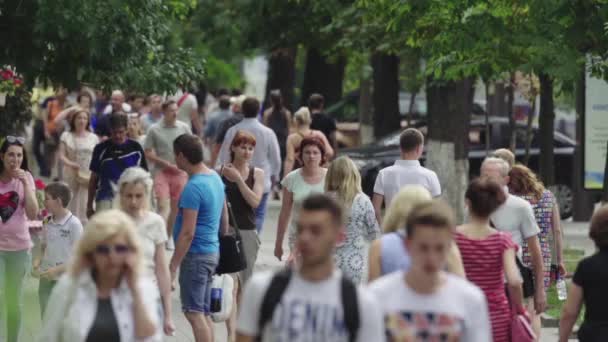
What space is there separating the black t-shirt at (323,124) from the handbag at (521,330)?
13851mm

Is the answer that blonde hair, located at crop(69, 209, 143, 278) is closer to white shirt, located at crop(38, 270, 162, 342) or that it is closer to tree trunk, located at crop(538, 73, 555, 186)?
white shirt, located at crop(38, 270, 162, 342)

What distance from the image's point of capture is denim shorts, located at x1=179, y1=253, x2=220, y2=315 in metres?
10.6

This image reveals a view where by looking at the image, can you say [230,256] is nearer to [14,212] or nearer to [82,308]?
[14,212]

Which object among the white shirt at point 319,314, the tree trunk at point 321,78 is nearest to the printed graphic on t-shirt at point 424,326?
the white shirt at point 319,314

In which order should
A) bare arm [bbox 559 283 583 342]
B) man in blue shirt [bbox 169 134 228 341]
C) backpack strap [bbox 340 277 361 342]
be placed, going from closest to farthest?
backpack strap [bbox 340 277 361 342]
bare arm [bbox 559 283 583 342]
man in blue shirt [bbox 169 134 228 341]

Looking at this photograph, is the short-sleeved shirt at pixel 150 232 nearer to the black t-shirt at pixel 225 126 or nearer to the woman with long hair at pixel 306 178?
the woman with long hair at pixel 306 178

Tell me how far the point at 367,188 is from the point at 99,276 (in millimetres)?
17504

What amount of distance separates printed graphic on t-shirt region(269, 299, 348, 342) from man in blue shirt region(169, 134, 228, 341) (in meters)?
4.31

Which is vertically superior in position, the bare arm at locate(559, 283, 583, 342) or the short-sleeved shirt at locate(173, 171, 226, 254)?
the short-sleeved shirt at locate(173, 171, 226, 254)

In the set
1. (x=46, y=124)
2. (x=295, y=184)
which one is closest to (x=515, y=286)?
(x=295, y=184)

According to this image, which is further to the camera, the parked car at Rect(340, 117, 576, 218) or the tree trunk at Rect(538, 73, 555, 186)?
the parked car at Rect(340, 117, 576, 218)

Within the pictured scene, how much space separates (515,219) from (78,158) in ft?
27.1

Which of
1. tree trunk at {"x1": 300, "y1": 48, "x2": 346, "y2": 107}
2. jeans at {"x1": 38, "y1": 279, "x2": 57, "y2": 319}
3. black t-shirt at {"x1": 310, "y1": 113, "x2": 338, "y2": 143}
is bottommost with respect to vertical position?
jeans at {"x1": 38, "y1": 279, "x2": 57, "y2": 319}

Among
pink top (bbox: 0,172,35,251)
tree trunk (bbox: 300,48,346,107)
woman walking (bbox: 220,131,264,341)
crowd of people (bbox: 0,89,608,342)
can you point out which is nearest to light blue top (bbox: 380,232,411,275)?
crowd of people (bbox: 0,89,608,342)
